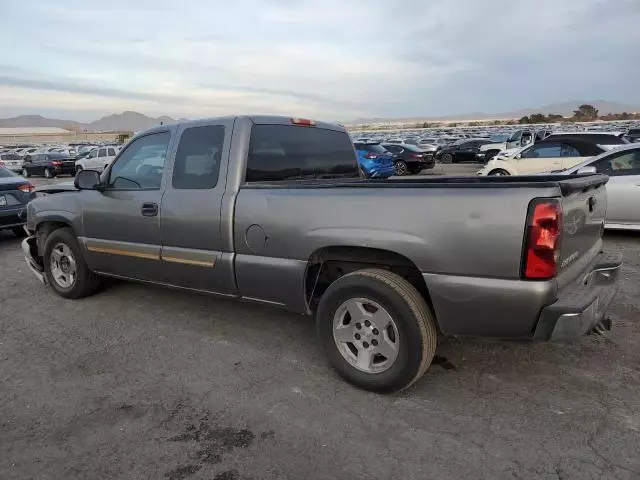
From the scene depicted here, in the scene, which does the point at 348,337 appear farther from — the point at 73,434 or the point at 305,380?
the point at 73,434

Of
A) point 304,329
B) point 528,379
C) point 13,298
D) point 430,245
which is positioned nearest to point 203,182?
point 304,329

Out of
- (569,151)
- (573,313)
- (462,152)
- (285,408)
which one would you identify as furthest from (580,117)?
(285,408)

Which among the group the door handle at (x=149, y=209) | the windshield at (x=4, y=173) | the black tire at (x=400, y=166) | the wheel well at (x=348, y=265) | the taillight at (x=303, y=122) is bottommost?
the black tire at (x=400, y=166)

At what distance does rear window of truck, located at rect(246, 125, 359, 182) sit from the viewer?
4.05 m

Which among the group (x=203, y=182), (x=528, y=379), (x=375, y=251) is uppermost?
(x=203, y=182)

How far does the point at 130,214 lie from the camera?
15.1ft

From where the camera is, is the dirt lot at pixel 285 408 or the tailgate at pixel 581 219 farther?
the tailgate at pixel 581 219

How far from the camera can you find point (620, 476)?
2475 millimetres

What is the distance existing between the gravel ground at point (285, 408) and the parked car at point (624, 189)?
3.74 m

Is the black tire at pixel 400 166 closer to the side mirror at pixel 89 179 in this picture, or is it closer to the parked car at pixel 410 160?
the parked car at pixel 410 160

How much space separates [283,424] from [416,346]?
945mm

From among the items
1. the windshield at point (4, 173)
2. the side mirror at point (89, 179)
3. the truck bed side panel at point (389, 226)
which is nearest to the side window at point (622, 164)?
the truck bed side panel at point (389, 226)

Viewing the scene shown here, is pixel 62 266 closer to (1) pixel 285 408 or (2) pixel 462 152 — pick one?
(1) pixel 285 408

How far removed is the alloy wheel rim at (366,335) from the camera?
326cm
